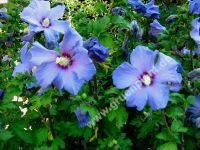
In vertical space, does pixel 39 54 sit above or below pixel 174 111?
above

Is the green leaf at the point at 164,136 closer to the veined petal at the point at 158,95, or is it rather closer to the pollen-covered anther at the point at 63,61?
the veined petal at the point at 158,95

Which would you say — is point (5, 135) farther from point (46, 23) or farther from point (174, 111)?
point (174, 111)

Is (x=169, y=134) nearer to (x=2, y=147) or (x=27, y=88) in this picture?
(x=27, y=88)

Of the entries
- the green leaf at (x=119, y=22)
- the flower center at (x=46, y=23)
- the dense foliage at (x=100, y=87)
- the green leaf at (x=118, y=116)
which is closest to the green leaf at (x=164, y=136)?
the dense foliage at (x=100, y=87)

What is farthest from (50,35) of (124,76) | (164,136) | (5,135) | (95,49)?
(164,136)

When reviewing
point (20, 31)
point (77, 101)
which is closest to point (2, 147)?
point (77, 101)

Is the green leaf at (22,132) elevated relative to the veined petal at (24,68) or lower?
lower

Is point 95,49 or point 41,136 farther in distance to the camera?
point 41,136
